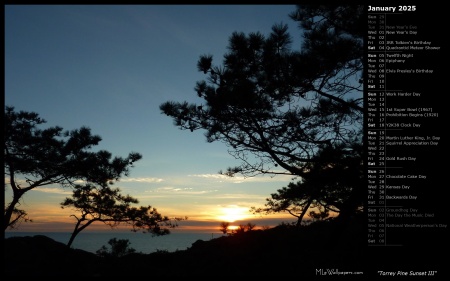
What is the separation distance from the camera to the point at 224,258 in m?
6.73

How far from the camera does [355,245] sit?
6.72 m

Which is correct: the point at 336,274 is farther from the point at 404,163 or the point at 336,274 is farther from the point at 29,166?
the point at 29,166

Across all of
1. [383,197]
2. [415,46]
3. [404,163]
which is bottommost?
[383,197]

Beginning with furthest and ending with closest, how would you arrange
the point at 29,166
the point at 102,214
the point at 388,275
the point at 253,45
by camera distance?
the point at 102,214, the point at 29,166, the point at 253,45, the point at 388,275

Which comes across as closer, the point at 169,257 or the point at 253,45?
the point at 253,45

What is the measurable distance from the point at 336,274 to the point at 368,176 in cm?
135

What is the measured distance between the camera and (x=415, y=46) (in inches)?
185

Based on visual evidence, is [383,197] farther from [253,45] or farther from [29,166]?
[29,166]

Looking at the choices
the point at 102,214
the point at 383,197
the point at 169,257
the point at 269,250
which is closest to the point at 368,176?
the point at 383,197

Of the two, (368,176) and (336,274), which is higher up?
(368,176)

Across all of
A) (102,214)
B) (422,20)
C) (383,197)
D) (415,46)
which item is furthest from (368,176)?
(102,214)

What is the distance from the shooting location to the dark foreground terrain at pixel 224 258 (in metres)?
5.89

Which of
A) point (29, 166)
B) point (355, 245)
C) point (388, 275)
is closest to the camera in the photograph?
point (388, 275)

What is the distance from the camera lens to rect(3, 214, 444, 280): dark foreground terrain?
589 centimetres
